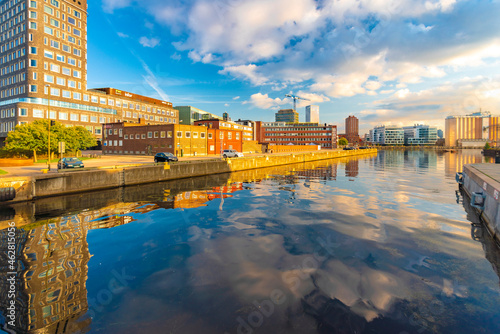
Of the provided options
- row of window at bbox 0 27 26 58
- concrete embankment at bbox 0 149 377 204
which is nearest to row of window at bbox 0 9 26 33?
row of window at bbox 0 27 26 58

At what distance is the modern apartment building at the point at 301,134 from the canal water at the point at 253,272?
6475 inches

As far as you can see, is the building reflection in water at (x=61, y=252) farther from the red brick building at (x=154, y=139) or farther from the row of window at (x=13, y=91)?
the row of window at (x=13, y=91)

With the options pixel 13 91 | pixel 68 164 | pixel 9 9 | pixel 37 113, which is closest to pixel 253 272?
pixel 68 164

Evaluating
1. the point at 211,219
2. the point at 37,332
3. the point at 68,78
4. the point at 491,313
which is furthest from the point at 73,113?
the point at 491,313

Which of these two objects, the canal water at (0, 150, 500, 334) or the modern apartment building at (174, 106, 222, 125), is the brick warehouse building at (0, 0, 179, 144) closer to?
the modern apartment building at (174, 106, 222, 125)

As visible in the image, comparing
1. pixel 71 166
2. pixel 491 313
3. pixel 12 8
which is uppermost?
pixel 12 8

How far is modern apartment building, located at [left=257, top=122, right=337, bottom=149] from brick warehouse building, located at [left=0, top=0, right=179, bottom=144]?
110415 mm

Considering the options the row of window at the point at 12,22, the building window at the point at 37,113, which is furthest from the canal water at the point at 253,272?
the row of window at the point at 12,22

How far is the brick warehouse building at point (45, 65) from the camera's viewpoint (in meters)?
81.4

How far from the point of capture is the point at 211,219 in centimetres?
1609

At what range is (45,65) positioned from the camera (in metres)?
84.4

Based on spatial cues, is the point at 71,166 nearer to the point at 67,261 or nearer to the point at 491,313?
the point at 67,261

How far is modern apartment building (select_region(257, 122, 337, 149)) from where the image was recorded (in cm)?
18125

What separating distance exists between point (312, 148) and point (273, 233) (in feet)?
436
